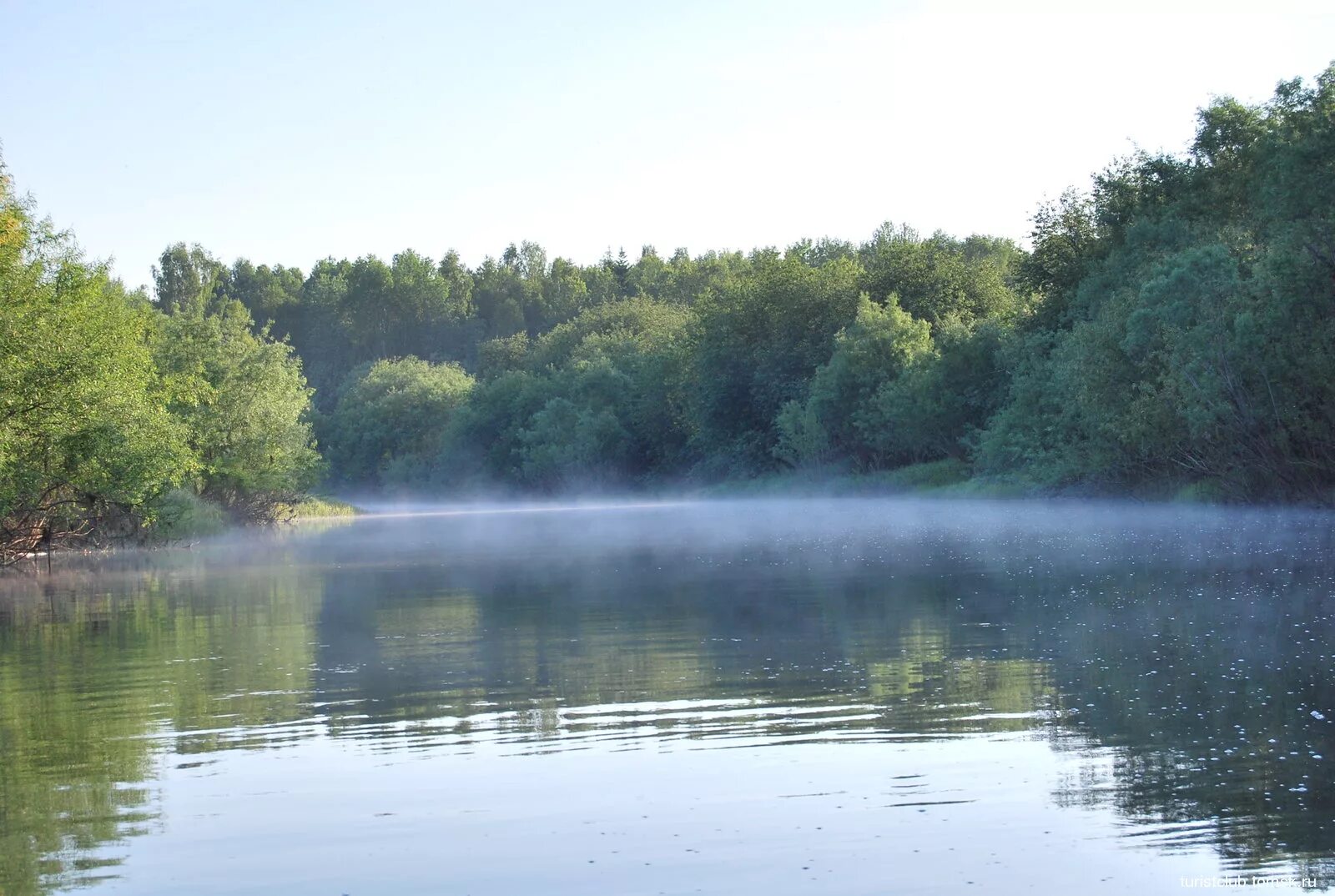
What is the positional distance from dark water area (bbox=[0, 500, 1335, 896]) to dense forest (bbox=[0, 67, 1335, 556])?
47.7ft

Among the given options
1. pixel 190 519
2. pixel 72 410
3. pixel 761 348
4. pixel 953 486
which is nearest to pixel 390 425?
pixel 761 348

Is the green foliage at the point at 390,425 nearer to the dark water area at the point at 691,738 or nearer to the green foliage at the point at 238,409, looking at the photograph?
the green foliage at the point at 238,409

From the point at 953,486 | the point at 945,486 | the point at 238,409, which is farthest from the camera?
the point at 945,486

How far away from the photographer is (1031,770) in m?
10.1

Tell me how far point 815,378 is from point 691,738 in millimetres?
75801

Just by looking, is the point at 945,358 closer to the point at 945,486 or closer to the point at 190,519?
the point at 945,486

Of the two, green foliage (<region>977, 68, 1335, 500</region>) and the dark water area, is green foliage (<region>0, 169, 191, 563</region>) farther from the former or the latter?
green foliage (<region>977, 68, 1335, 500</region>)

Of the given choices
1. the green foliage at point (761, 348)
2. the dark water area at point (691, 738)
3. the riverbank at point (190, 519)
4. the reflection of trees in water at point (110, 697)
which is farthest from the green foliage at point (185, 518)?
the green foliage at point (761, 348)

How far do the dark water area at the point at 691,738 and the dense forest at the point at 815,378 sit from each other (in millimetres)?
14537

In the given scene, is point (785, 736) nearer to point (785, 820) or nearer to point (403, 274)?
point (785, 820)

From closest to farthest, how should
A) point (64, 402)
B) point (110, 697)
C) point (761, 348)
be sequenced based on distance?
point (110, 697) < point (64, 402) < point (761, 348)

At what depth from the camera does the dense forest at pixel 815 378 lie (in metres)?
39.2

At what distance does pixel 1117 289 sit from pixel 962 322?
85.1 ft

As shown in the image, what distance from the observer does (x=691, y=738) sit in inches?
464
